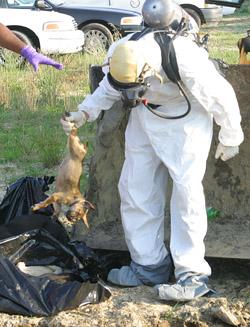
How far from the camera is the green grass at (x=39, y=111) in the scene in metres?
7.20

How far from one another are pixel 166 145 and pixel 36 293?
3.34 ft

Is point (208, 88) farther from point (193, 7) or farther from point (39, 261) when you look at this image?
point (193, 7)

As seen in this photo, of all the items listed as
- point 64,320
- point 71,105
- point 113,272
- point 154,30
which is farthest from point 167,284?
point 71,105

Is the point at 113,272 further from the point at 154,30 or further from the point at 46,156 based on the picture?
the point at 46,156

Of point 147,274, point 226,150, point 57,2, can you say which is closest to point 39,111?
point 147,274

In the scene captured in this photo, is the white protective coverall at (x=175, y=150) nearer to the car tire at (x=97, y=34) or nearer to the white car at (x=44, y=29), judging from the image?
the white car at (x=44, y=29)

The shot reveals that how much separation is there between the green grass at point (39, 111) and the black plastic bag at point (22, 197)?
5.98 feet

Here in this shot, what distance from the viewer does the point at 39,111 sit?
29.1 ft

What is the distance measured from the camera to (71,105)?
8812 mm

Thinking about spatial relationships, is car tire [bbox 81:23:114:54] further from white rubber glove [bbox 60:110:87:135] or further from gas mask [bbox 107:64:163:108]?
gas mask [bbox 107:64:163:108]

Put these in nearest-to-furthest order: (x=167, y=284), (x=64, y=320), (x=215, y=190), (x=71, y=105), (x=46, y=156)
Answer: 1. (x=64, y=320)
2. (x=167, y=284)
3. (x=215, y=190)
4. (x=46, y=156)
5. (x=71, y=105)

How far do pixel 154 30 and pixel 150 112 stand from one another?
0.43 metres

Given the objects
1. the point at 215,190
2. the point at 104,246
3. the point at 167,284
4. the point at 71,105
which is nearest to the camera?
the point at 167,284

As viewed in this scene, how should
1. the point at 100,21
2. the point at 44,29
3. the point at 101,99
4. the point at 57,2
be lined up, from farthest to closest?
the point at 57,2 < the point at 100,21 < the point at 44,29 < the point at 101,99
